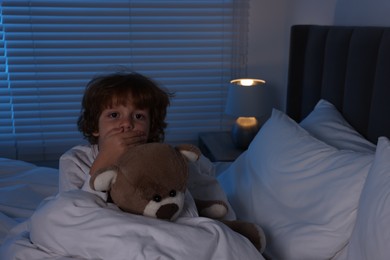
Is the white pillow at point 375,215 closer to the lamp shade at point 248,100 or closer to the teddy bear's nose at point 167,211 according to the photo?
the teddy bear's nose at point 167,211

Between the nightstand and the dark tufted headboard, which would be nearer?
the dark tufted headboard

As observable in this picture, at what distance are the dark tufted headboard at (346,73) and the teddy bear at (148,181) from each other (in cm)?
75

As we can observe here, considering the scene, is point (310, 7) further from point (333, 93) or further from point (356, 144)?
point (356, 144)

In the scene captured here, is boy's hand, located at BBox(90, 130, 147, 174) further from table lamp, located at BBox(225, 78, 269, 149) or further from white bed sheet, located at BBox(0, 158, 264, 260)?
table lamp, located at BBox(225, 78, 269, 149)

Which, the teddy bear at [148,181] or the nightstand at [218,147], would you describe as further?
the nightstand at [218,147]

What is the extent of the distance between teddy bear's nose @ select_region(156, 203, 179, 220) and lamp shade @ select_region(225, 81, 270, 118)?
1.36 m

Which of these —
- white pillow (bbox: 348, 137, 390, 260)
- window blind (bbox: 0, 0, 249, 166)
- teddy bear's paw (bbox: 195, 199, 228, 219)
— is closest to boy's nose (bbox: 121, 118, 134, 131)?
teddy bear's paw (bbox: 195, 199, 228, 219)

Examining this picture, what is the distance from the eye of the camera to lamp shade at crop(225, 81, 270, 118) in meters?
2.27

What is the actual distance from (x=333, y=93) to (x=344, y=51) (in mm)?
172

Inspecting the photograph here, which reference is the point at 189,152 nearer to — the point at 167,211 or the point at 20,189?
the point at 167,211

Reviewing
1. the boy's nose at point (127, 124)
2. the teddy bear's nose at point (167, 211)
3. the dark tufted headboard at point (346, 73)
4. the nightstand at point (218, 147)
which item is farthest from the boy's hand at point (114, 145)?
the nightstand at point (218, 147)

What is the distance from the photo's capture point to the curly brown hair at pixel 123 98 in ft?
4.22

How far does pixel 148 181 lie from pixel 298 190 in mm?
513

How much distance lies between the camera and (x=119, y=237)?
954 mm
